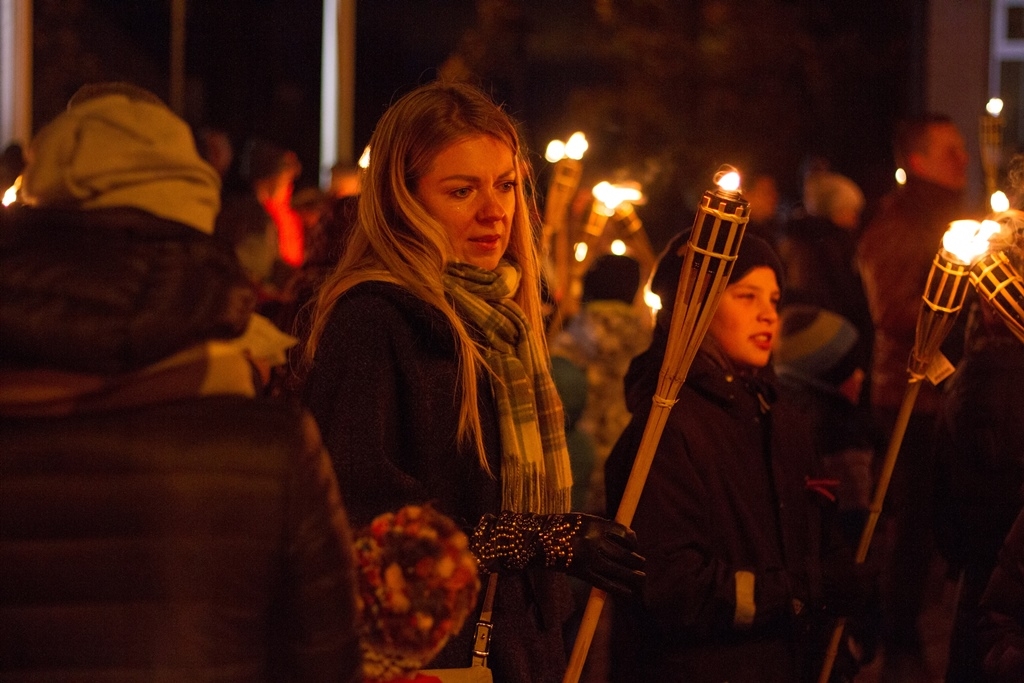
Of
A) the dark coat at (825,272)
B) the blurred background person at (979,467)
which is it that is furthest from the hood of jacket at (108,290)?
the dark coat at (825,272)

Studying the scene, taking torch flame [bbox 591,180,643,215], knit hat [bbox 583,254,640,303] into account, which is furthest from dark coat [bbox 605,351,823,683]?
torch flame [bbox 591,180,643,215]

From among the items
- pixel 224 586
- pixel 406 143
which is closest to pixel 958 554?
pixel 406 143

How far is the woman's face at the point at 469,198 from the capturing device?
10.1 ft

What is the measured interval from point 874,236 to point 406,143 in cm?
406

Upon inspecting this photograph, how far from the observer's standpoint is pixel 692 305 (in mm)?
3328

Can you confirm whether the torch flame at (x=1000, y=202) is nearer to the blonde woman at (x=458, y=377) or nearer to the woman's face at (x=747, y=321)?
the woman's face at (x=747, y=321)

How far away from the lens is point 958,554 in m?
4.25

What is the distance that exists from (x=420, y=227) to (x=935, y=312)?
1793mm

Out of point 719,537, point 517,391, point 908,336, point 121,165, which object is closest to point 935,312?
point 719,537

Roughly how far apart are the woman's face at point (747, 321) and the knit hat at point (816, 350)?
78.1 inches

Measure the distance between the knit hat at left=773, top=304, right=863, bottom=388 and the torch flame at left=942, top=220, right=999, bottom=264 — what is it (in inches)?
86.0

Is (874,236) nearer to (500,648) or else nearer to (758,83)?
(500,648)

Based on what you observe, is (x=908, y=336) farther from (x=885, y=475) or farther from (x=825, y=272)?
(x=885, y=475)

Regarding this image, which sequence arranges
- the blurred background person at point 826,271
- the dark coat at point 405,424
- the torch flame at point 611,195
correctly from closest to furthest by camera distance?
the dark coat at point 405,424 < the blurred background person at point 826,271 < the torch flame at point 611,195
